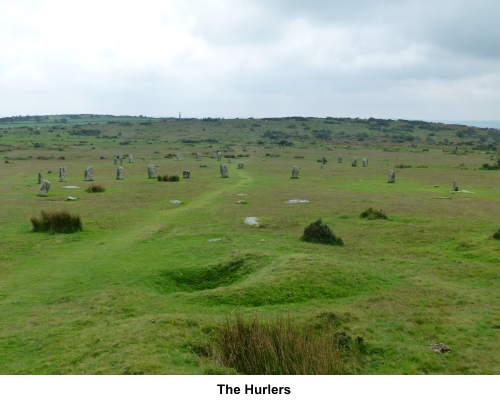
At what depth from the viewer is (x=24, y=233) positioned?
20.3 meters

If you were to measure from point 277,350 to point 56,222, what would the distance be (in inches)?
584

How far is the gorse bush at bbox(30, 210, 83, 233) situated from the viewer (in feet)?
67.4

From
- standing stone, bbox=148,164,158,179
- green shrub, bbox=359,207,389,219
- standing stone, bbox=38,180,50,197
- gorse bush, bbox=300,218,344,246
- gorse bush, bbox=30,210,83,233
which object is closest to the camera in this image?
gorse bush, bbox=300,218,344,246

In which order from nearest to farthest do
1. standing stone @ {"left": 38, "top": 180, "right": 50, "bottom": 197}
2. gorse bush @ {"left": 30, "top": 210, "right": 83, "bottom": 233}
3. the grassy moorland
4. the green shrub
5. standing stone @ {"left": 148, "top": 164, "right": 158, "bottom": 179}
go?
the grassy moorland < gorse bush @ {"left": 30, "top": 210, "right": 83, "bottom": 233} < the green shrub < standing stone @ {"left": 38, "top": 180, "right": 50, "bottom": 197} < standing stone @ {"left": 148, "top": 164, "right": 158, "bottom": 179}

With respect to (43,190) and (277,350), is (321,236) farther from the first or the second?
(43,190)

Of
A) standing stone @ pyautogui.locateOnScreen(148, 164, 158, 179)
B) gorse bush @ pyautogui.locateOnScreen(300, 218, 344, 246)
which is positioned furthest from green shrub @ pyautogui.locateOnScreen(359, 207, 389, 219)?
standing stone @ pyautogui.locateOnScreen(148, 164, 158, 179)

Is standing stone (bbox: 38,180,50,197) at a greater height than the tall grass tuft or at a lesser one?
lesser

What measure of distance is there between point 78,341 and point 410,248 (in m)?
12.2

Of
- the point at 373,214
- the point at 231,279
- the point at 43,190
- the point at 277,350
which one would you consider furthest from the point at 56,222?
the point at 277,350

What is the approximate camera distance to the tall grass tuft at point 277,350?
8.26 m

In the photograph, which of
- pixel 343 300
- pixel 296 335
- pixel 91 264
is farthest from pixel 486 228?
pixel 91 264

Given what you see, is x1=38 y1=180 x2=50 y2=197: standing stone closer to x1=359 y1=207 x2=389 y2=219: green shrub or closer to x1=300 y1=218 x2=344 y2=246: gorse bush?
x1=300 y1=218 x2=344 y2=246: gorse bush

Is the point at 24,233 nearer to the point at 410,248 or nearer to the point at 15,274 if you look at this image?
the point at 15,274

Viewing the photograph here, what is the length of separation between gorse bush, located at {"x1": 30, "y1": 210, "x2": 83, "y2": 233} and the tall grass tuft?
13.1m
